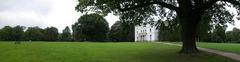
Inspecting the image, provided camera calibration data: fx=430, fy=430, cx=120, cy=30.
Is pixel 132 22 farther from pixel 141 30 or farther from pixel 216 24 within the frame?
pixel 141 30

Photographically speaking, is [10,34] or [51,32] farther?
[51,32]

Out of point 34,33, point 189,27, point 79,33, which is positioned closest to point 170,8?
point 189,27

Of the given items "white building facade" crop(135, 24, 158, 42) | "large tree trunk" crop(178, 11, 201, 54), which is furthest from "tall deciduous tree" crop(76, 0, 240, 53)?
"white building facade" crop(135, 24, 158, 42)

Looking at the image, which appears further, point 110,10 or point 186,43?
point 186,43

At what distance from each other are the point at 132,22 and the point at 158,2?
3.61 meters

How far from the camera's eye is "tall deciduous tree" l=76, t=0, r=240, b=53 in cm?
3011

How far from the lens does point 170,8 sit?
33312 mm

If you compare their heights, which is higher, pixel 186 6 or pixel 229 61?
pixel 186 6

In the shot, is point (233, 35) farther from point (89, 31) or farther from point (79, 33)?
point (79, 33)

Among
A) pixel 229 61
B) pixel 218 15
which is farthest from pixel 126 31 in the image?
pixel 229 61

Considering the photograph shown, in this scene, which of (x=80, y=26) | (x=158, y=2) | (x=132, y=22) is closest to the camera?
(x=158, y=2)

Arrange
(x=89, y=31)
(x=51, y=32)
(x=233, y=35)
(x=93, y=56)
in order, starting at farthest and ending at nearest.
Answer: (x=51, y=32) → (x=233, y=35) → (x=89, y=31) → (x=93, y=56)

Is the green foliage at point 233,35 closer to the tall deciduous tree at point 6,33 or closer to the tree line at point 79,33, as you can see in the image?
the tree line at point 79,33

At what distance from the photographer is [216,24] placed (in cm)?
3741
